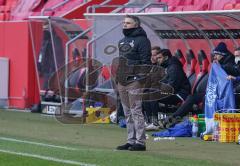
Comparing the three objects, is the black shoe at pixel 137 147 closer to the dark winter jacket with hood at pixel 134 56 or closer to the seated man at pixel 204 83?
the dark winter jacket with hood at pixel 134 56

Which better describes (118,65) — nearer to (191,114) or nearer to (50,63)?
(191,114)

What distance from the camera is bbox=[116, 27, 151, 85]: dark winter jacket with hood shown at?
1227cm

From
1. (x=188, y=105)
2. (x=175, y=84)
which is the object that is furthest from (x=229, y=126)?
(x=175, y=84)

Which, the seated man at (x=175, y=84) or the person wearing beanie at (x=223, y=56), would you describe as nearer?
the person wearing beanie at (x=223, y=56)

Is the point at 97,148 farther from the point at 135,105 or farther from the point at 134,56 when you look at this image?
the point at 134,56

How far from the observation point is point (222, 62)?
14.9 meters

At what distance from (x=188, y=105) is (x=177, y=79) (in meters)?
0.65

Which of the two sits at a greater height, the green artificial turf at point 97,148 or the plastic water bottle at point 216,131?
the plastic water bottle at point 216,131

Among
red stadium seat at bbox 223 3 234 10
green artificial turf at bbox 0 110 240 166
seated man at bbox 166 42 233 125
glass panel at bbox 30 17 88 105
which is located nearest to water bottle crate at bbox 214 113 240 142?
green artificial turf at bbox 0 110 240 166

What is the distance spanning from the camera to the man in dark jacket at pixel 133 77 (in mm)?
12188

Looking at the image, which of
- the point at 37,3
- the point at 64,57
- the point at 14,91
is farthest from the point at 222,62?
the point at 37,3

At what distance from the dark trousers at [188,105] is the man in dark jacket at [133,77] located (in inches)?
128

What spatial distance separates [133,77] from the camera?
12.3 meters

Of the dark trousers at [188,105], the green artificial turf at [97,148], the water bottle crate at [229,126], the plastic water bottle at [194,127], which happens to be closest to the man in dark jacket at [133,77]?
the green artificial turf at [97,148]
